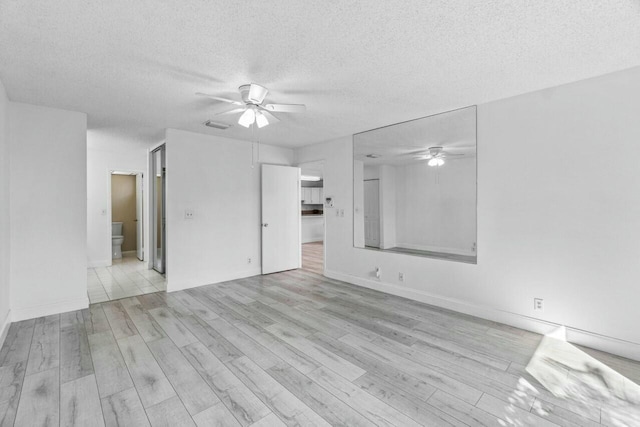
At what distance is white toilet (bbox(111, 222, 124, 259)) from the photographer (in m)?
6.65

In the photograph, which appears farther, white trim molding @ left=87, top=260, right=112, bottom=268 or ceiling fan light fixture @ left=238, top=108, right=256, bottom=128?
white trim molding @ left=87, top=260, right=112, bottom=268

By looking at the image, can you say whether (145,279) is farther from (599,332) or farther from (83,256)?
(599,332)

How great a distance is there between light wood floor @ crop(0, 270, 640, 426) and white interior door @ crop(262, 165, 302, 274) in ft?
5.94

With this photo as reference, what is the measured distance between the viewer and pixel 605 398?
1908mm

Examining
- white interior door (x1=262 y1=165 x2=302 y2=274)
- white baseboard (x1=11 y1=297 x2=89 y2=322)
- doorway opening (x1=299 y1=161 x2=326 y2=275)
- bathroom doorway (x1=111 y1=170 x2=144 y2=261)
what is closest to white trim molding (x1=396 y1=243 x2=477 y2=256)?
white interior door (x1=262 y1=165 x2=302 y2=274)

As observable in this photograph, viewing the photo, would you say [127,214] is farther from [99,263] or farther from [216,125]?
[216,125]

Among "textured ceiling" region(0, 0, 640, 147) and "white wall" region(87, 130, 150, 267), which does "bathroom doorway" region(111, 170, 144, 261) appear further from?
"textured ceiling" region(0, 0, 640, 147)

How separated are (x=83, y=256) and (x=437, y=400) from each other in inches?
163

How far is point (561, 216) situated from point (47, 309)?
18.4ft

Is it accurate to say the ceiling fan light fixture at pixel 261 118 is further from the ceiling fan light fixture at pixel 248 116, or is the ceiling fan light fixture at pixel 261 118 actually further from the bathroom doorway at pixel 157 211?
the bathroom doorway at pixel 157 211

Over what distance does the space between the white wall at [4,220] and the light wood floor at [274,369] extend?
22 centimetres

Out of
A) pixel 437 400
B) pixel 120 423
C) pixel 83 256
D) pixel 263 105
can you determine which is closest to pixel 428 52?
pixel 263 105

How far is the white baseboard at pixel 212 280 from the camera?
168 inches

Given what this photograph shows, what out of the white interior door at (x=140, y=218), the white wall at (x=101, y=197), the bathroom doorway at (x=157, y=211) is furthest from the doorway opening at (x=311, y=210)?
the white wall at (x=101, y=197)
